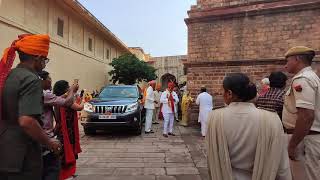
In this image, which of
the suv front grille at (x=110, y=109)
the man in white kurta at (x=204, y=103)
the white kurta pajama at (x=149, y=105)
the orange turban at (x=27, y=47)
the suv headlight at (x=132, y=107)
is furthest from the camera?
the white kurta pajama at (x=149, y=105)

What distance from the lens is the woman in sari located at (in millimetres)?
5395

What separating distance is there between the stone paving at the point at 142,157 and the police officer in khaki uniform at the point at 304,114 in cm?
321

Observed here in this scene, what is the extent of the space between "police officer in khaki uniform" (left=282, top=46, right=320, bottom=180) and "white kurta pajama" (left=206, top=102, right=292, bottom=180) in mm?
872

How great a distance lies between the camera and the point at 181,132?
508 inches

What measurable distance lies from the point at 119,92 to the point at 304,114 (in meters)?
10.1

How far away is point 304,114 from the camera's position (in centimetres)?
349

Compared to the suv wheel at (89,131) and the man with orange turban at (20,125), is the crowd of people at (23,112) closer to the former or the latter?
the man with orange turban at (20,125)

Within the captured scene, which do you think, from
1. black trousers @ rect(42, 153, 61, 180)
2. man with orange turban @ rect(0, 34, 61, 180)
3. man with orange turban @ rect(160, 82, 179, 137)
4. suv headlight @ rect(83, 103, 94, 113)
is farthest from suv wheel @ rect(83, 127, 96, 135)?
man with orange turban @ rect(0, 34, 61, 180)

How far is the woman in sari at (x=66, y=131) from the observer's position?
539 cm

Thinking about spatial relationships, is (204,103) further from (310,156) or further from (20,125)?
(20,125)

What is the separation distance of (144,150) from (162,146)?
31.4 inches

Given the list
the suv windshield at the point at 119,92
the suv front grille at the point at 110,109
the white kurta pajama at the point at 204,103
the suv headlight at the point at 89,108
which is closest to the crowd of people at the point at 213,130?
the suv front grille at the point at 110,109

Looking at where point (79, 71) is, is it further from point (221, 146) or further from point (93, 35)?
point (221, 146)

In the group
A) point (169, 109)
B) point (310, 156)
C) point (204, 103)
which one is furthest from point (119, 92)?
point (310, 156)
